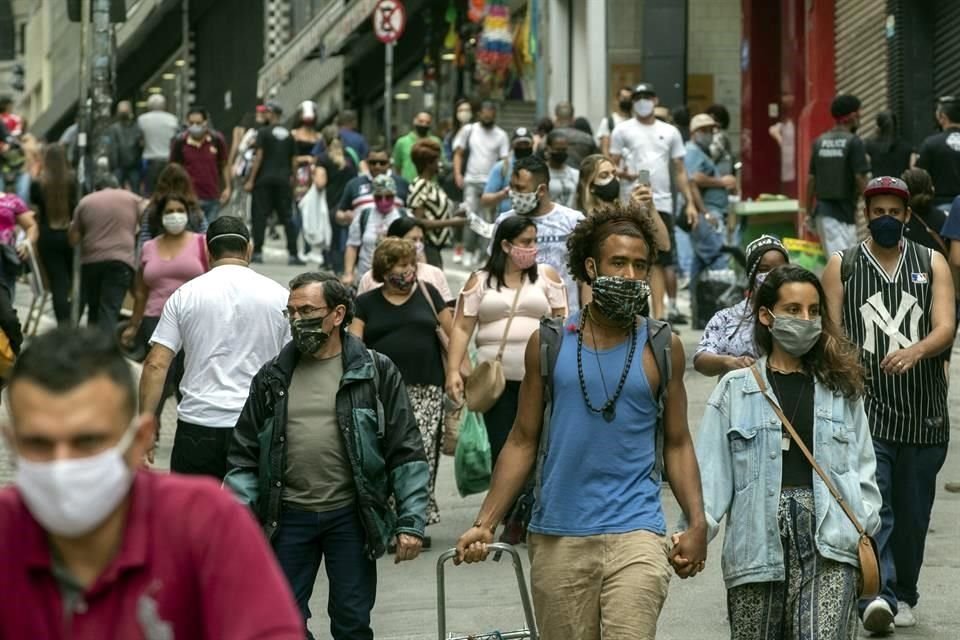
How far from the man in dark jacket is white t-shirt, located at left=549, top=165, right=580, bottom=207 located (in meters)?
7.72

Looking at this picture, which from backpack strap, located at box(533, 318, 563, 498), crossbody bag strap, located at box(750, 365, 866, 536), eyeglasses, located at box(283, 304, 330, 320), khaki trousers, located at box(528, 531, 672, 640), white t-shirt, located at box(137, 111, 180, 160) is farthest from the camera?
white t-shirt, located at box(137, 111, 180, 160)

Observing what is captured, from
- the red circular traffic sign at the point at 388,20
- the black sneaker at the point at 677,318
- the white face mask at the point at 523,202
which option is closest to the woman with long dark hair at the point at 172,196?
the white face mask at the point at 523,202

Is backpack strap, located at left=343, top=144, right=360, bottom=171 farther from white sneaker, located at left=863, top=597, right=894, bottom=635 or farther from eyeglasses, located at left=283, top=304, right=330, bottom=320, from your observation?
eyeglasses, located at left=283, top=304, right=330, bottom=320

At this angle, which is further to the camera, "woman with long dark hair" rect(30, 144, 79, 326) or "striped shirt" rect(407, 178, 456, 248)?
"woman with long dark hair" rect(30, 144, 79, 326)

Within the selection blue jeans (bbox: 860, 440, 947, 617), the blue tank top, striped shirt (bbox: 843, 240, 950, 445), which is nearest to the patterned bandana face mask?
the blue tank top

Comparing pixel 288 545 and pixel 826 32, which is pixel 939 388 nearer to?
pixel 288 545

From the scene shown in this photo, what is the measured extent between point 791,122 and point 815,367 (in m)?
18.0

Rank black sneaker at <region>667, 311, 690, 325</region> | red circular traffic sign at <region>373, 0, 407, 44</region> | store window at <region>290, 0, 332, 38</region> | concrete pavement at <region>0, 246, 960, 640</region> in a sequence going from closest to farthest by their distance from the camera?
concrete pavement at <region>0, 246, 960, 640</region> → black sneaker at <region>667, 311, 690, 325</region> → red circular traffic sign at <region>373, 0, 407, 44</region> → store window at <region>290, 0, 332, 38</region>

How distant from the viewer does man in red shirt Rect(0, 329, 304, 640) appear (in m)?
3.15

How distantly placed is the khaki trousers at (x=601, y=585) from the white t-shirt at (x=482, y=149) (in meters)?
16.6

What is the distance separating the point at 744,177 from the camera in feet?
87.7

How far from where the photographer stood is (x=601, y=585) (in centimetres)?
626

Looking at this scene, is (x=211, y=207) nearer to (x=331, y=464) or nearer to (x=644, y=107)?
(x=644, y=107)

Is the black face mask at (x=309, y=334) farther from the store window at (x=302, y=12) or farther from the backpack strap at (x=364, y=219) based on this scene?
the store window at (x=302, y=12)
